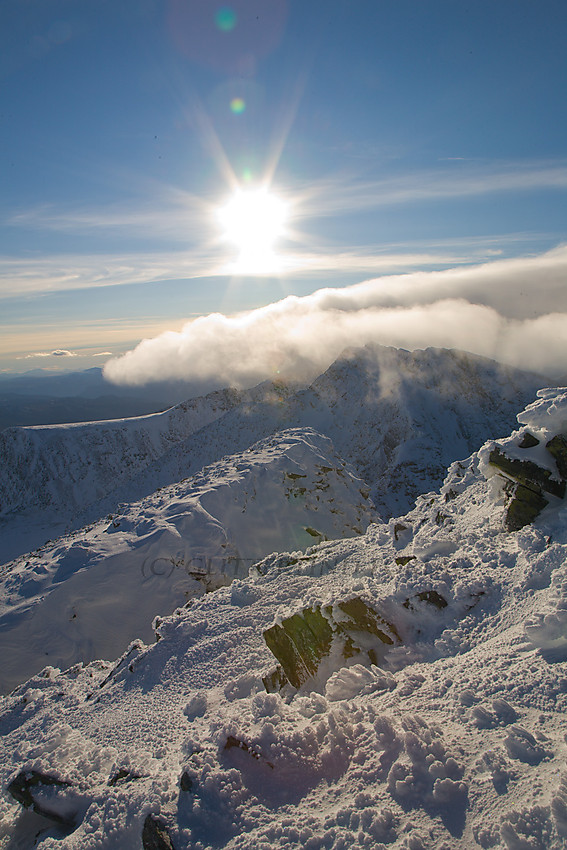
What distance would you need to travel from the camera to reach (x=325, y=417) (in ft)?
258

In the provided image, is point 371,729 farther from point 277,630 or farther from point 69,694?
point 69,694

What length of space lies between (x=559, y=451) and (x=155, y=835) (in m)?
9.52

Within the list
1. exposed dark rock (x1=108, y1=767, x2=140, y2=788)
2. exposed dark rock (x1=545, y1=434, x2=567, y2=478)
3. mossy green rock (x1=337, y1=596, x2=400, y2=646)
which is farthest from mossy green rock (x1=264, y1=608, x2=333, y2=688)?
exposed dark rock (x1=545, y1=434, x2=567, y2=478)

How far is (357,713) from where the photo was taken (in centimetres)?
611

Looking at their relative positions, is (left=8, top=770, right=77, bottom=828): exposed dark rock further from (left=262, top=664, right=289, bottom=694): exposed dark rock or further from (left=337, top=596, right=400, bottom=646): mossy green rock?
(left=337, top=596, right=400, bottom=646): mossy green rock

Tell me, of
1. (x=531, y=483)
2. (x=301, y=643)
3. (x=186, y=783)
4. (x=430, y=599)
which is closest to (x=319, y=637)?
(x=301, y=643)

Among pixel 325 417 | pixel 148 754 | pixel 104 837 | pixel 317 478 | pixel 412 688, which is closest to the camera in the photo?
pixel 104 837

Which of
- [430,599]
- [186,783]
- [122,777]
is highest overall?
[430,599]

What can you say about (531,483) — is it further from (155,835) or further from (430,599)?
(155,835)

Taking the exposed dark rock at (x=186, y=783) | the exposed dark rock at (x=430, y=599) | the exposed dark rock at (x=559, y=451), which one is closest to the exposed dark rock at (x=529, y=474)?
the exposed dark rock at (x=559, y=451)

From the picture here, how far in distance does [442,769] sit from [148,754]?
5.44 m

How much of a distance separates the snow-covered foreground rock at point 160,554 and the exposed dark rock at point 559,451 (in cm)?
1478

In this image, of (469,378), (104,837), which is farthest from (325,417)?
(104,837)

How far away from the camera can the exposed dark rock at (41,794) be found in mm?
6625
